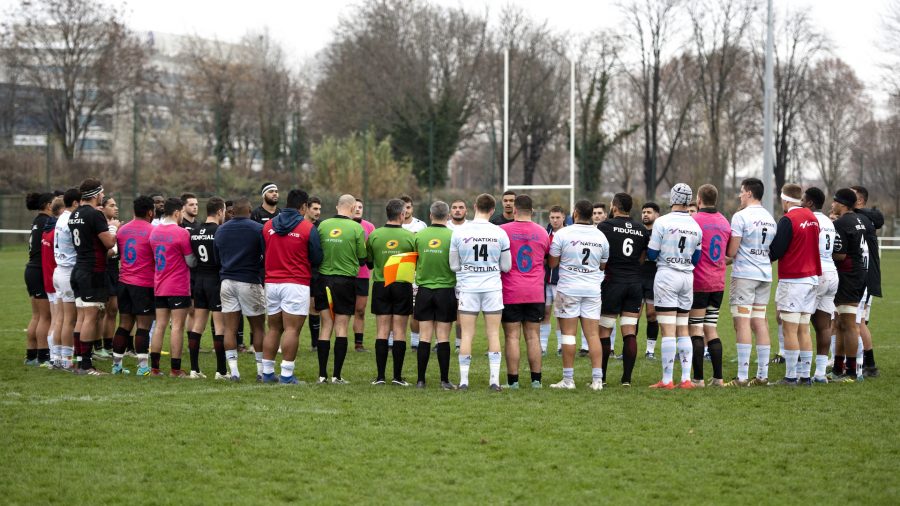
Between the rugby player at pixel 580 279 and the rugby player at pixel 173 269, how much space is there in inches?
162

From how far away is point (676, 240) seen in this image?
9.98 meters

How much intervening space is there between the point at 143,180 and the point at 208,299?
31831 millimetres

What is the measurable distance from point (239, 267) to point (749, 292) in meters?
5.56

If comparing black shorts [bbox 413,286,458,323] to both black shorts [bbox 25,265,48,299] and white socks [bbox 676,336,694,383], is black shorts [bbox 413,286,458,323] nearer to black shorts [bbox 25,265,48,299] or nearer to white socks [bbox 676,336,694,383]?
white socks [bbox 676,336,694,383]

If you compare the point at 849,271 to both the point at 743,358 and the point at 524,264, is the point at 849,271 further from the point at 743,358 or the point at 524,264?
the point at 524,264

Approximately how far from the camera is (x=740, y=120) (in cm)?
5669

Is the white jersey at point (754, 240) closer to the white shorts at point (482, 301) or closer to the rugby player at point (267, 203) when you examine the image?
the white shorts at point (482, 301)

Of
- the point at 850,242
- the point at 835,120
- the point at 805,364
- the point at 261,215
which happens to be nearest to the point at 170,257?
the point at 261,215

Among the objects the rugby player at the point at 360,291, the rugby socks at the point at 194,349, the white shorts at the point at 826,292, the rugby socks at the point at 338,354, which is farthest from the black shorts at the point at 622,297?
the rugby socks at the point at 194,349

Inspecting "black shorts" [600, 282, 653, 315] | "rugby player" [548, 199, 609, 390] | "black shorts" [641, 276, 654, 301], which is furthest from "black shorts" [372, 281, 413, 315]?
"black shorts" [641, 276, 654, 301]

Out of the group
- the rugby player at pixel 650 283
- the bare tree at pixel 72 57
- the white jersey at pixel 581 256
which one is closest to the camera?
the white jersey at pixel 581 256

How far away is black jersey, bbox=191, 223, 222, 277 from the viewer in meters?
10.6

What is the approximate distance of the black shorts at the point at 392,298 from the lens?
1028 cm

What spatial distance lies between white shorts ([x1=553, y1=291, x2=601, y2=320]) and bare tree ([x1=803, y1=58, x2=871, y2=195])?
56932 millimetres
